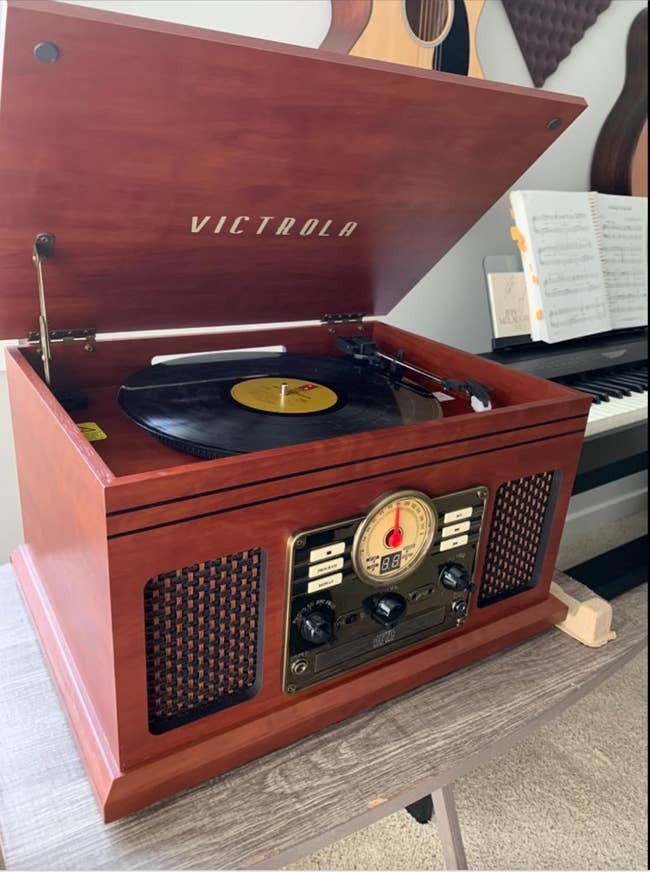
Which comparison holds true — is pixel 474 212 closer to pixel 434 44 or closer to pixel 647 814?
pixel 434 44

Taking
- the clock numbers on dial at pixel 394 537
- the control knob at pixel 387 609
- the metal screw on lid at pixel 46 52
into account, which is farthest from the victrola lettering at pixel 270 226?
the control knob at pixel 387 609

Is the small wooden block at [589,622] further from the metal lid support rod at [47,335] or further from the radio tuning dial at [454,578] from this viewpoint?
the metal lid support rod at [47,335]

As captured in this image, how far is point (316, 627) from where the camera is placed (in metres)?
0.76

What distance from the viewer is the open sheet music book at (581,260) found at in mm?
1692

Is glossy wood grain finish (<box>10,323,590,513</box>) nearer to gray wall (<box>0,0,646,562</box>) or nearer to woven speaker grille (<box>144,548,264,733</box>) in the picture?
woven speaker grille (<box>144,548,264,733</box>)

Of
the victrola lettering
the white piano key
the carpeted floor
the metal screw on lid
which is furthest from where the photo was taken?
the white piano key

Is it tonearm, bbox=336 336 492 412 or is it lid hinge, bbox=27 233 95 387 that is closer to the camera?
lid hinge, bbox=27 233 95 387

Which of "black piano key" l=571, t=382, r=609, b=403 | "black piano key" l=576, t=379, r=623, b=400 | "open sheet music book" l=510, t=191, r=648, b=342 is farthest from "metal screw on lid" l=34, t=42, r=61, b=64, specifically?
"black piano key" l=576, t=379, r=623, b=400

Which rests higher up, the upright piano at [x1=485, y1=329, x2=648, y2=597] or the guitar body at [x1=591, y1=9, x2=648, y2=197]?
the guitar body at [x1=591, y1=9, x2=648, y2=197]

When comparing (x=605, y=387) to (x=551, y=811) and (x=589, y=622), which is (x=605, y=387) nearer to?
(x=589, y=622)

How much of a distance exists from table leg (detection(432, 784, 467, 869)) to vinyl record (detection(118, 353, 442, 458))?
0.61m

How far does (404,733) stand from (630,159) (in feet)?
6.53

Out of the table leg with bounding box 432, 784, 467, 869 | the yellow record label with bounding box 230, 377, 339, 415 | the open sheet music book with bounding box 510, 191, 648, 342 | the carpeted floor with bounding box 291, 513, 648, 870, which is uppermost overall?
the open sheet music book with bounding box 510, 191, 648, 342

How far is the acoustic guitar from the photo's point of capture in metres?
1.37
